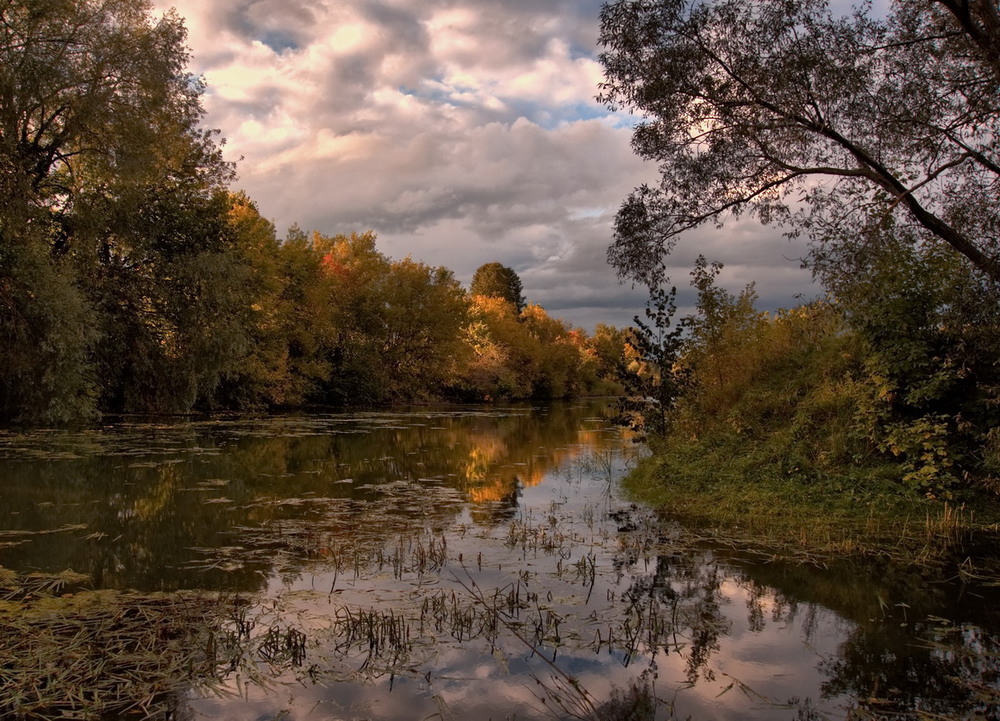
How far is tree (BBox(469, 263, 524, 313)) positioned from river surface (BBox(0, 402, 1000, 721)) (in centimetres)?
7481

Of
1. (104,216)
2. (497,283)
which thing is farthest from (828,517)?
(497,283)

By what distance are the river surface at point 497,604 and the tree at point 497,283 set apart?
74807 millimetres

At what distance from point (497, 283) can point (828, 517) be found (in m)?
79.5

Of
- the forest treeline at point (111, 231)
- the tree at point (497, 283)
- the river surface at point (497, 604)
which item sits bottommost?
the river surface at point (497, 604)

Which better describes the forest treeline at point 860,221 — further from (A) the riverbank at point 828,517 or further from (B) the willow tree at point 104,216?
(B) the willow tree at point 104,216

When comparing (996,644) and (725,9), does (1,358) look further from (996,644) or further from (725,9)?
(996,644)

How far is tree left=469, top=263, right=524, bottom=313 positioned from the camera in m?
87.9

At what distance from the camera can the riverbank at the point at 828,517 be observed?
8.43 m

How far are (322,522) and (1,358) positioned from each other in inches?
559

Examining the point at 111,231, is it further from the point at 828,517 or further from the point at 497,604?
the point at 828,517

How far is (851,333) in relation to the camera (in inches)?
524

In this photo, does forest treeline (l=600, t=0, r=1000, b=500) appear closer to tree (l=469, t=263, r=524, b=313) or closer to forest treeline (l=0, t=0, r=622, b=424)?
forest treeline (l=0, t=0, r=622, b=424)

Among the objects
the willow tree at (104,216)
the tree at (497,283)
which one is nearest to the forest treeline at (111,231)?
the willow tree at (104,216)

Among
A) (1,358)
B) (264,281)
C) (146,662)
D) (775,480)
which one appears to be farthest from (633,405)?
(264,281)
